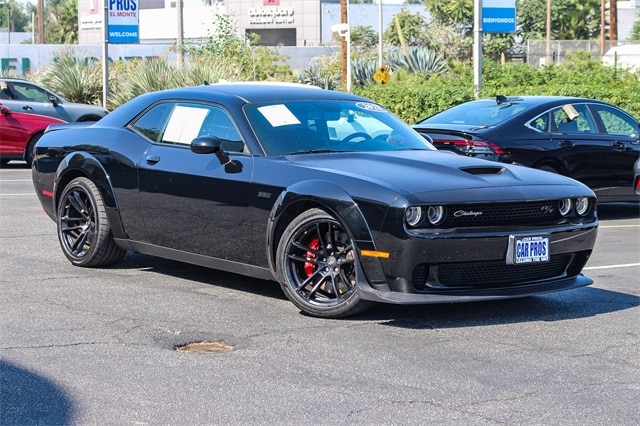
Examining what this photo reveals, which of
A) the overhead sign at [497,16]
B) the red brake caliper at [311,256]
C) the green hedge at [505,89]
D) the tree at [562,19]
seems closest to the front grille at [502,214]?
the red brake caliper at [311,256]

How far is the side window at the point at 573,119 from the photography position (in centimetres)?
1346

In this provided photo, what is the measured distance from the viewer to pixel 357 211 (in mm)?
6766

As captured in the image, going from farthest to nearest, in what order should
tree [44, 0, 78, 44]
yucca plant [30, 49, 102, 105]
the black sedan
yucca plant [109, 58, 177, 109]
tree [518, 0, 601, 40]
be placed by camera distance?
tree [44, 0, 78, 44]
tree [518, 0, 601, 40]
yucca plant [30, 49, 102, 105]
yucca plant [109, 58, 177, 109]
the black sedan

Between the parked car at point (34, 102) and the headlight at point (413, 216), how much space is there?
15.2 metres

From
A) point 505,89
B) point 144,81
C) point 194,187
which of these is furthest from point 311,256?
point 144,81

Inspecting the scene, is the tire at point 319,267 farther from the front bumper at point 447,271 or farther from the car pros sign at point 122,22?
the car pros sign at point 122,22

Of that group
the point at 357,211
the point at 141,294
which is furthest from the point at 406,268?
the point at 141,294

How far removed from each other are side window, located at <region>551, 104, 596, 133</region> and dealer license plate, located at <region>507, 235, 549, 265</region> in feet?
21.7

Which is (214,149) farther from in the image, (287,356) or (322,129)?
(287,356)

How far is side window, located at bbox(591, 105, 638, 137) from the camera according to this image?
1388 centimetres

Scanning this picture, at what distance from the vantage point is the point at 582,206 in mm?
7426

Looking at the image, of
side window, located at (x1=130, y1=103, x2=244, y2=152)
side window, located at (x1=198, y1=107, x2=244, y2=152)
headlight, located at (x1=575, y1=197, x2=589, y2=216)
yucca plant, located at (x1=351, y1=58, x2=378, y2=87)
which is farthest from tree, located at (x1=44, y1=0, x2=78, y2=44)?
headlight, located at (x1=575, y1=197, x2=589, y2=216)

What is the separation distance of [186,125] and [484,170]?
7.65 ft

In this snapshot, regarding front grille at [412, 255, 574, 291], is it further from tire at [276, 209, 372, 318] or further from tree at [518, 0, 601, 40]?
tree at [518, 0, 601, 40]
